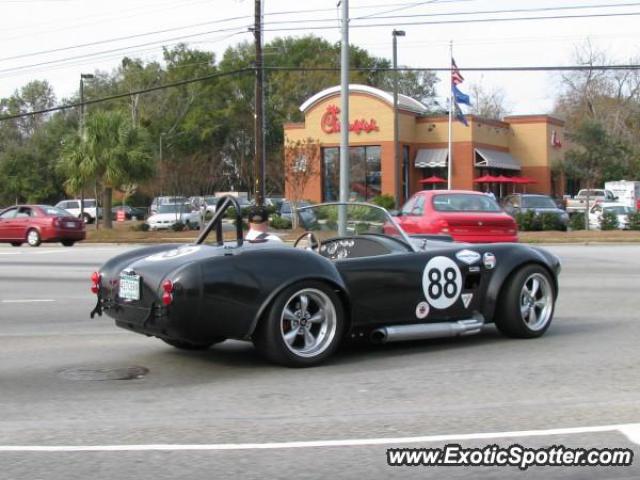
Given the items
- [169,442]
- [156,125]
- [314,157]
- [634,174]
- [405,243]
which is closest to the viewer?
[169,442]

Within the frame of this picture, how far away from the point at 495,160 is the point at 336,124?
9.35m

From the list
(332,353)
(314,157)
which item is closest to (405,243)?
(332,353)

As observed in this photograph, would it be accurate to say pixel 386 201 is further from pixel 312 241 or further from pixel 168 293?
pixel 168 293

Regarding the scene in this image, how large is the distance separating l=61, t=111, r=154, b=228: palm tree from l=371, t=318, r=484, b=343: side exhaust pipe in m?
29.2

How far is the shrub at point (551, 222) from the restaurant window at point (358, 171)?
16.4 meters

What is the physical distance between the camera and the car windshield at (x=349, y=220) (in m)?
7.97

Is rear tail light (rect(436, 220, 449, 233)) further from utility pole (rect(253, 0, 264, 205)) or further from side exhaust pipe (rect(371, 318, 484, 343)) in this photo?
utility pole (rect(253, 0, 264, 205))

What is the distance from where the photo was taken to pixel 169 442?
504 cm

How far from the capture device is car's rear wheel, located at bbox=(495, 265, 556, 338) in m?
8.12

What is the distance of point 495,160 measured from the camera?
49.7 metres

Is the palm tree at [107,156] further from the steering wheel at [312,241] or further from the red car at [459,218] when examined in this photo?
the steering wheel at [312,241]

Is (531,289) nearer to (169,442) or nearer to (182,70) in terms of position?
(169,442)

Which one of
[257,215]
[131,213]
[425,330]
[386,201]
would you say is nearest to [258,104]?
[386,201]

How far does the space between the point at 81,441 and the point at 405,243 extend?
12.1 ft
